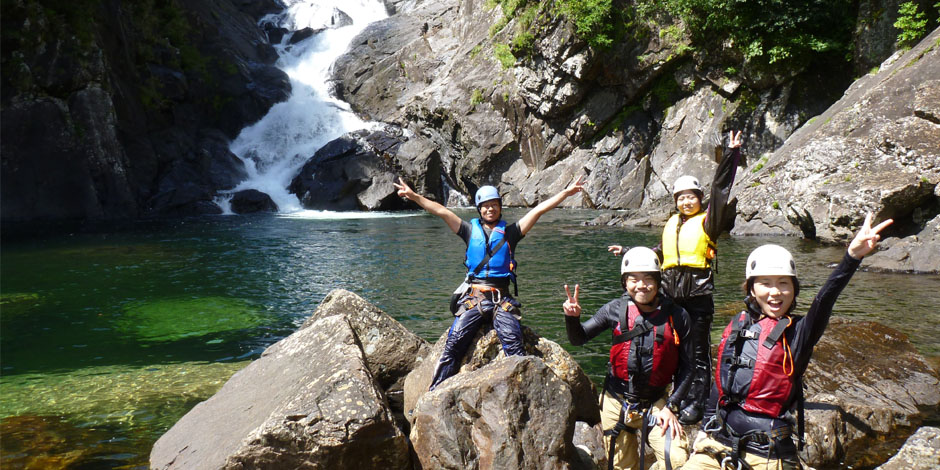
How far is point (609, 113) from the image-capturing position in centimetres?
3344

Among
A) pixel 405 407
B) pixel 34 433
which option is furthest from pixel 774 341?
pixel 34 433

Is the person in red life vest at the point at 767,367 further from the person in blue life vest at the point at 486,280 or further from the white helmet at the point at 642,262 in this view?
the person in blue life vest at the point at 486,280

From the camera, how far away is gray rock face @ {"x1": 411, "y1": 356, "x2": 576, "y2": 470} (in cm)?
454

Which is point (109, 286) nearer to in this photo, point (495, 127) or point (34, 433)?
point (34, 433)

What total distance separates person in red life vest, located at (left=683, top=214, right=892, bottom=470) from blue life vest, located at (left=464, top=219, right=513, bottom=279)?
2.41 meters

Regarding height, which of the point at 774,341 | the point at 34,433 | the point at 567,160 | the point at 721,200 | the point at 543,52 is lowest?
the point at 34,433

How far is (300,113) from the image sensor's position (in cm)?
4447

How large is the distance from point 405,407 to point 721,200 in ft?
12.2

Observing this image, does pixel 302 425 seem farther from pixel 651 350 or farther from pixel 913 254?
pixel 913 254

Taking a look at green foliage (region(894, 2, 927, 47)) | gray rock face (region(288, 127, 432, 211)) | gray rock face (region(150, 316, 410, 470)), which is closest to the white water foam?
gray rock face (region(288, 127, 432, 211))

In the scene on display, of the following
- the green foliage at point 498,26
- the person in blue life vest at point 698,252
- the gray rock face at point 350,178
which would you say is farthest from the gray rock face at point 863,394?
the green foliage at point 498,26

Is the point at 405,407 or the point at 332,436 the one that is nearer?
the point at 332,436

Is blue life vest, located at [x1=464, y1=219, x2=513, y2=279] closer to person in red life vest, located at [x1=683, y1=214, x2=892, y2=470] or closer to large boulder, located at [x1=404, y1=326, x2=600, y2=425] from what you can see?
large boulder, located at [x1=404, y1=326, x2=600, y2=425]

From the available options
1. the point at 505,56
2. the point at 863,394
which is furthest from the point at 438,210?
the point at 505,56
